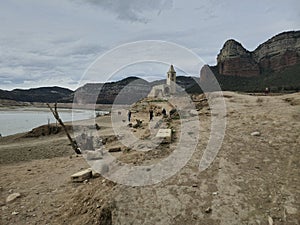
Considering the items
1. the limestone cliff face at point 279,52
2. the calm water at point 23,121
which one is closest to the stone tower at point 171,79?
the calm water at point 23,121

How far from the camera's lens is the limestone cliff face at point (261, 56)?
76938 mm

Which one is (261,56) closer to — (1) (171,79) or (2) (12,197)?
(1) (171,79)

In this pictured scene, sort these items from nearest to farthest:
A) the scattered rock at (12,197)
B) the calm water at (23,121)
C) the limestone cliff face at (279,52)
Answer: the scattered rock at (12,197)
the calm water at (23,121)
the limestone cliff face at (279,52)

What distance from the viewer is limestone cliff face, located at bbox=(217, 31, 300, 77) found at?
76.9 metres

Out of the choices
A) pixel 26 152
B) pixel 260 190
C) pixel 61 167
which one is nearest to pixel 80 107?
pixel 26 152

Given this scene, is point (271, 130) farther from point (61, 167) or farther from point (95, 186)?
point (61, 167)

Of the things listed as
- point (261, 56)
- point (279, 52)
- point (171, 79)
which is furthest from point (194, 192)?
point (261, 56)

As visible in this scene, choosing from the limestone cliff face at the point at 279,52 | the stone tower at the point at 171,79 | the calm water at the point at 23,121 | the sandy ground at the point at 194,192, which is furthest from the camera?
the limestone cliff face at the point at 279,52

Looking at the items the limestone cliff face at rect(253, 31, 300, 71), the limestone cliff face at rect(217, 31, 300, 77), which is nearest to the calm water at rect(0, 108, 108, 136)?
the limestone cliff face at rect(217, 31, 300, 77)

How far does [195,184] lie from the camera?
485 cm

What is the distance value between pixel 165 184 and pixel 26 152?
12.9m

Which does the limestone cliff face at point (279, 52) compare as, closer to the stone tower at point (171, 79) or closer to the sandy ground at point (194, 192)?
the stone tower at point (171, 79)

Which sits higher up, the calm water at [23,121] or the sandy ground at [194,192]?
the sandy ground at [194,192]

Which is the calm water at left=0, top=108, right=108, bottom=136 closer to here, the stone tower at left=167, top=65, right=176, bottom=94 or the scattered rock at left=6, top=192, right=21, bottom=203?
the stone tower at left=167, top=65, right=176, bottom=94
